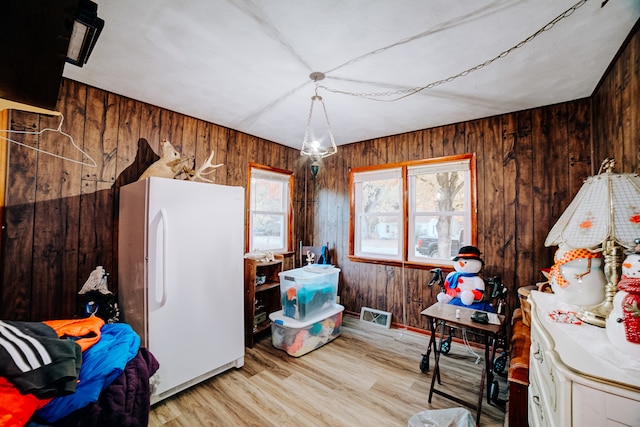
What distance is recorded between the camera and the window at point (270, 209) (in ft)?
11.4

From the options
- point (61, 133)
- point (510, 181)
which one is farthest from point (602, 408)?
point (61, 133)

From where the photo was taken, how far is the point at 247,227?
3.34m

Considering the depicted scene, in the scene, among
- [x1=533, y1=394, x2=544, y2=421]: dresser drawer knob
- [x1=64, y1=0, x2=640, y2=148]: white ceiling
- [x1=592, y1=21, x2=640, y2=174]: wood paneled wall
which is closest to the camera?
[x1=533, y1=394, x2=544, y2=421]: dresser drawer knob

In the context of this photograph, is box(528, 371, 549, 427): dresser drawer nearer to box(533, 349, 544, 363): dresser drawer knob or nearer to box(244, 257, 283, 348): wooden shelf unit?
box(533, 349, 544, 363): dresser drawer knob

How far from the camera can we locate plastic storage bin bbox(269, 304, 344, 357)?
2645mm

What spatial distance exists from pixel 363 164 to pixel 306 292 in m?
1.91

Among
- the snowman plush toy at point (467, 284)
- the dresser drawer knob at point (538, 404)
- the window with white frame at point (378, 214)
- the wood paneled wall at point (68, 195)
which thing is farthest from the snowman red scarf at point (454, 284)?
the wood paneled wall at point (68, 195)

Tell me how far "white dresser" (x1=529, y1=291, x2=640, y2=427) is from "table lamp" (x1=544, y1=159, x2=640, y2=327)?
17 centimetres

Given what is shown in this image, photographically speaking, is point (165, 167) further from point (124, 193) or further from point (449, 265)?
point (449, 265)

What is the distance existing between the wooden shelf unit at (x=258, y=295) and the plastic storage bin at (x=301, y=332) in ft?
0.78

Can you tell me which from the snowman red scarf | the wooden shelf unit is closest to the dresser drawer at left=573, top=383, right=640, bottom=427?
the snowman red scarf

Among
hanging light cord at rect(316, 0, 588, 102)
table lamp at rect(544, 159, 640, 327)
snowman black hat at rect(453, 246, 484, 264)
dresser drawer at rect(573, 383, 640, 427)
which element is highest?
hanging light cord at rect(316, 0, 588, 102)

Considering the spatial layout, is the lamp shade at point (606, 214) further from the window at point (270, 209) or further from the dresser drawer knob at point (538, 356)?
the window at point (270, 209)

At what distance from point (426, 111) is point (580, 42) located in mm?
1177
